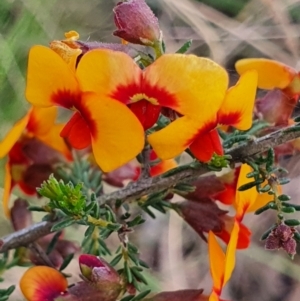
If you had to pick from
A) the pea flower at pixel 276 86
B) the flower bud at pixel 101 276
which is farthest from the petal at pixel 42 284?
the pea flower at pixel 276 86


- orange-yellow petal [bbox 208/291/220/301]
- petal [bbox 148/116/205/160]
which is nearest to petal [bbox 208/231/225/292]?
orange-yellow petal [bbox 208/291/220/301]

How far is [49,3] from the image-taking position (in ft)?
2.78

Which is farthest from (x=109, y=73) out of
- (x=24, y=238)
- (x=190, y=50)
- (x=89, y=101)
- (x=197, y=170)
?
(x=190, y=50)

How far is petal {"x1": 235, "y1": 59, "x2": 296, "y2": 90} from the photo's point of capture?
559 mm

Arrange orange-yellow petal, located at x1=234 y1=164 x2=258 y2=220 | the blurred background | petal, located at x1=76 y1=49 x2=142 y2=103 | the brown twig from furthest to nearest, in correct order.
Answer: the blurred background, the brown twig, orange-yellow petal, located at x1=234 y1=164 x2=258 y2=220, petal, located at x1=76 y1=49 x2=142 y2=103

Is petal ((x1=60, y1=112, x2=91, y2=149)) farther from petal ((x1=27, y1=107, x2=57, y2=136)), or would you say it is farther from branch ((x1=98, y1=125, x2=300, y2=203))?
petal ((x1=27, y1=107, x2=57, y2=136))

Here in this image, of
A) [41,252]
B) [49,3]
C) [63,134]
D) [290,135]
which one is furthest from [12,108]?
[290,135]

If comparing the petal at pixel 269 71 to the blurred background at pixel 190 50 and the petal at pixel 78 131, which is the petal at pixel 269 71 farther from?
the petal at pixel 78 131

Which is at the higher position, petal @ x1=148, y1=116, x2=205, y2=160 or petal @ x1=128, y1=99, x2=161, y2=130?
petal @ x1=128, y1=99, x2=161, y2=130

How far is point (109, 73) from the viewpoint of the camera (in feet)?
1.31

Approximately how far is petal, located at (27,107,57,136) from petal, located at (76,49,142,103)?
0.26 metres

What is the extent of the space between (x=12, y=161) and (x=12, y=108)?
18cm

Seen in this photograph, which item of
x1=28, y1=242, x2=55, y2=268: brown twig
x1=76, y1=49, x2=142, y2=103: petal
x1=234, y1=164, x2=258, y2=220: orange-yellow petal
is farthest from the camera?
x1=28, y1=242, x2=55, y2=268: brown twig

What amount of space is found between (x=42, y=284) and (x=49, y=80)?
0.21 metres
